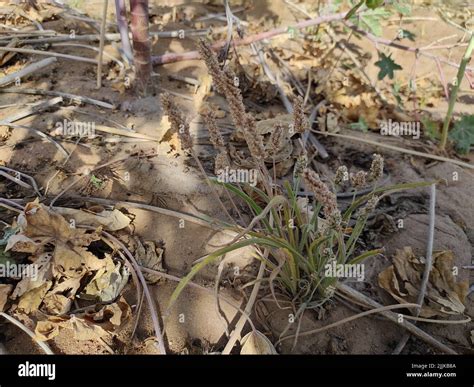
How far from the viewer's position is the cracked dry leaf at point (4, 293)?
1527 millimetres

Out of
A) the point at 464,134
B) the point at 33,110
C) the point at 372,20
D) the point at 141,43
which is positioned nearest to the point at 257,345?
the point at 33,110

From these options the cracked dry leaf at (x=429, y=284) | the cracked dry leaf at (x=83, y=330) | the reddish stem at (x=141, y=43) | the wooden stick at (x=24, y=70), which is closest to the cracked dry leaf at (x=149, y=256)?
the cracked dry leaf at (x=83, y=330)

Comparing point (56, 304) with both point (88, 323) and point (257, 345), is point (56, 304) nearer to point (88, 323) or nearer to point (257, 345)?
point (88, 323)

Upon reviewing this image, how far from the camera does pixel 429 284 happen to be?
5.70 ft

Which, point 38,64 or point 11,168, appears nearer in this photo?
point 11,168

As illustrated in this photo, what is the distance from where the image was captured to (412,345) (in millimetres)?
1585

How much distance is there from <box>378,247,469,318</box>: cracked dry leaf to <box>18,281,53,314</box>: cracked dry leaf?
4.02ft

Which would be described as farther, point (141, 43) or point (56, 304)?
point (141, 43)

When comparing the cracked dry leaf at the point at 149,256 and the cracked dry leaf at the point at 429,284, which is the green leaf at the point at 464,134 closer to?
the cracked dry leaf at the point at 429,284

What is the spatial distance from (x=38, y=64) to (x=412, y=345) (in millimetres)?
2415

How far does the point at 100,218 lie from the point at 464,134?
2.09 metres

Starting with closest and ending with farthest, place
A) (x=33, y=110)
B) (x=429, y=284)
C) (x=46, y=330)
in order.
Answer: (x=46, y=330), (x=429, y=284), (x=33, y=110)
